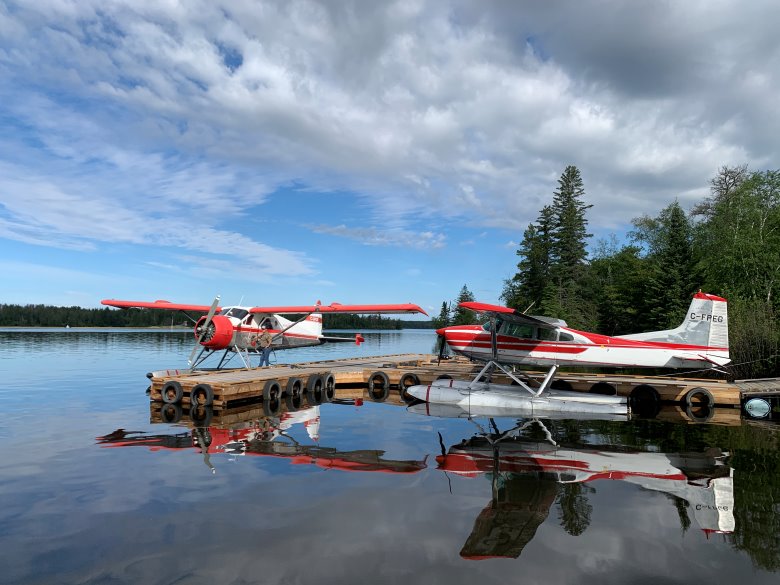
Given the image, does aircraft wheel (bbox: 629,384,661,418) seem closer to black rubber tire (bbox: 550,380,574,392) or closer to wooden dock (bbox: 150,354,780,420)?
wooden dock (bbox: 150,354,780,420)

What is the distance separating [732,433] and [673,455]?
3037 millimetres

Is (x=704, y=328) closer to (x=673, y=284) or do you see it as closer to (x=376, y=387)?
(x=376, y=387)

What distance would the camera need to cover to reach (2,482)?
6414mm

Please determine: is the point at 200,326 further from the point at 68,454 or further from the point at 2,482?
the point at 2,482

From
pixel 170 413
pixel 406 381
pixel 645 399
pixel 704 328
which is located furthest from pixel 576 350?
pixel 170 413

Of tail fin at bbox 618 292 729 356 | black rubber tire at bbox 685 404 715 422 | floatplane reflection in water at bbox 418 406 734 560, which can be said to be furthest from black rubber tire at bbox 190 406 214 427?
black rubber tire at bbox 685 404 715 422

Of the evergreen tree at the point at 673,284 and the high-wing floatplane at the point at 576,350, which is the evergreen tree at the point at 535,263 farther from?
the high-wing floatplane at the point at 576,350

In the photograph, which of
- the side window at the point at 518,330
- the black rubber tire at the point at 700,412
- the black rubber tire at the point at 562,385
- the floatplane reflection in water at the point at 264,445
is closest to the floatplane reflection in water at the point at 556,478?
the floatplane reflection in water at the point at 264,445

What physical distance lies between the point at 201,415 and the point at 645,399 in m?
12.4

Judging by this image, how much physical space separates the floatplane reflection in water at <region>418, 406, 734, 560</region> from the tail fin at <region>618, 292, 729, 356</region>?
457 centimetres

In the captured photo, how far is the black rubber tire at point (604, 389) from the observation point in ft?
47.4

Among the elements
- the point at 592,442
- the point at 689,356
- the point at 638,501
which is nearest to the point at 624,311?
the point at 689,356

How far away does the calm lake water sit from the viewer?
13.9ft

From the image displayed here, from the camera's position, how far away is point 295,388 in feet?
47.5
